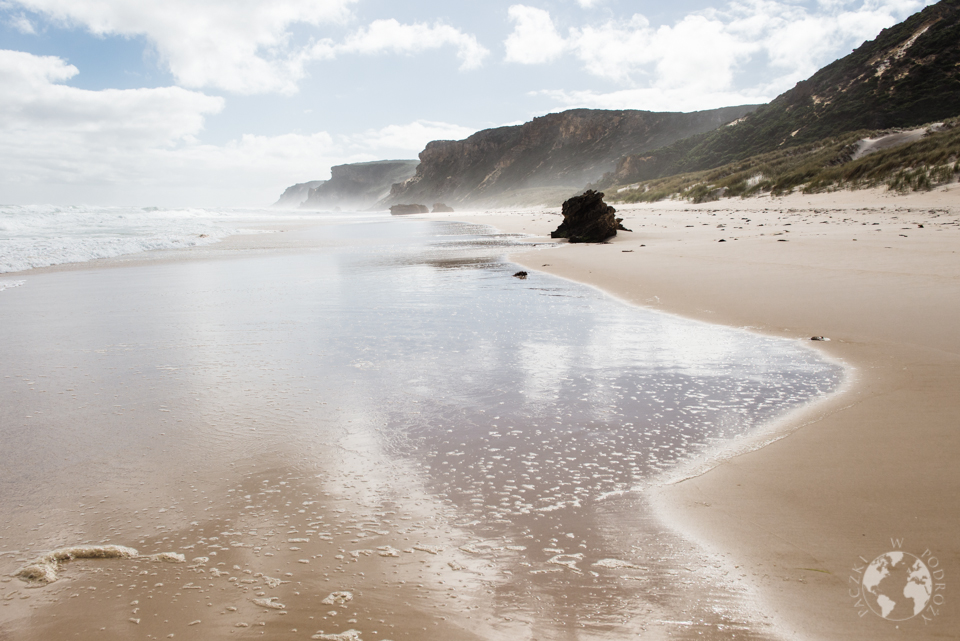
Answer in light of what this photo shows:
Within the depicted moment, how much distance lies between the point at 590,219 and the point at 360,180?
163727mm

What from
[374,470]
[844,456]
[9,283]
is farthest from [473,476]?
[9,283]

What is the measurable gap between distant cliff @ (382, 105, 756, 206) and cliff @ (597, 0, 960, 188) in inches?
735

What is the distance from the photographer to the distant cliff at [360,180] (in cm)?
16412

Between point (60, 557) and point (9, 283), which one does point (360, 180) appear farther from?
point (60, 557)

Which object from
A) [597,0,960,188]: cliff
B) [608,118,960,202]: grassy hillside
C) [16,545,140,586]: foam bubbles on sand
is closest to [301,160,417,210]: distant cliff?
[597,0,960,188]: cliff

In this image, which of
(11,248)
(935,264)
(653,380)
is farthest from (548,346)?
(11,248)

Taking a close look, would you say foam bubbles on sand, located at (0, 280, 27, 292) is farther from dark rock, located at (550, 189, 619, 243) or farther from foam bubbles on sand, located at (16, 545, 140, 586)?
dark rock, located at (550, 189, 619, 243)

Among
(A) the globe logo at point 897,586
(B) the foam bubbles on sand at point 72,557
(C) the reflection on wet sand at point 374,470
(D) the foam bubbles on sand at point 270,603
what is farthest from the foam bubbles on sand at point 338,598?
(A) the globe logo at point 897,586

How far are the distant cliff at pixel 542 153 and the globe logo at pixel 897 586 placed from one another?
2178 inches

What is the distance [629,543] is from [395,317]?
375 centimetres

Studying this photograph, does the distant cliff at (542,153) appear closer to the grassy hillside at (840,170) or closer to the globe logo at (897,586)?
the grassy hillside at (840,170)

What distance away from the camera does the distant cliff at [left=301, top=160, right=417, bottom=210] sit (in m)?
164

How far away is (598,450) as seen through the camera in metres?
2.31

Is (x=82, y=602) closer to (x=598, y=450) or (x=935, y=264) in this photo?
(x=598, y=450)
